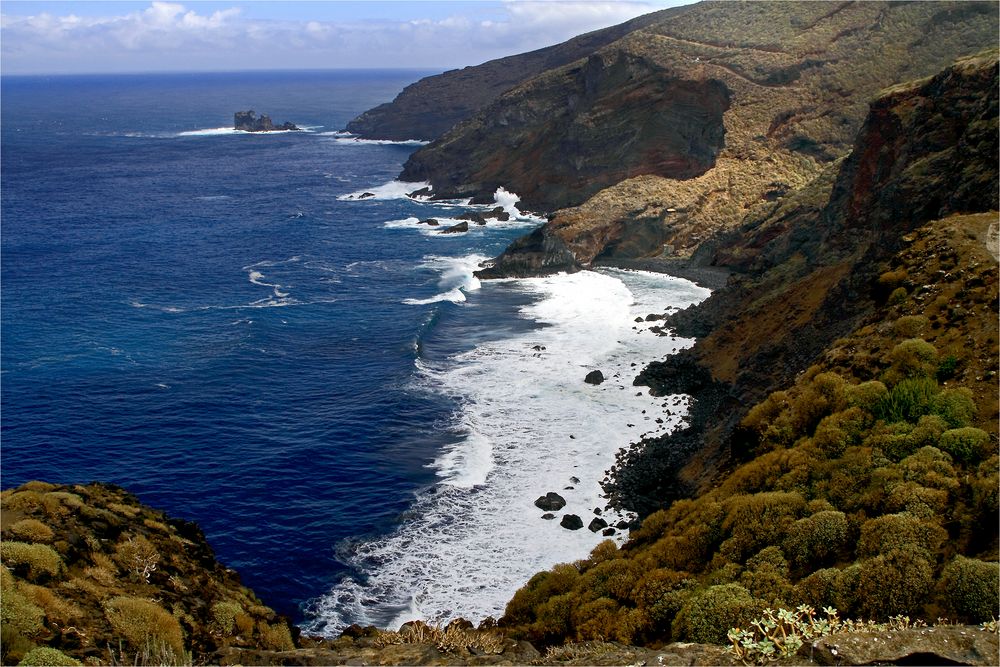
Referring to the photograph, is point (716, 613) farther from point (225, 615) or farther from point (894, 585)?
point (225, 615)

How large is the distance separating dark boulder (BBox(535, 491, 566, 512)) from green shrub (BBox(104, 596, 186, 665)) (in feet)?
68.5

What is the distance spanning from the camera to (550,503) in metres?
36.5

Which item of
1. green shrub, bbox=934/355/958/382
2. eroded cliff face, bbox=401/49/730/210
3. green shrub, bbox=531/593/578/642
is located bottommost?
green shrub, bbox=531/593/578/642

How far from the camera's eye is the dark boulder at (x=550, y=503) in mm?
36438

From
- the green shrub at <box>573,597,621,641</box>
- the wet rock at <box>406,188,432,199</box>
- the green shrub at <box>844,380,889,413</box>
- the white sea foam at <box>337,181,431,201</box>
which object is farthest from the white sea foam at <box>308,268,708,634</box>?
the white sea foam at <box>337,181,431,201</box>

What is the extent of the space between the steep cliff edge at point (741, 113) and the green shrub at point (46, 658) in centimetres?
6807

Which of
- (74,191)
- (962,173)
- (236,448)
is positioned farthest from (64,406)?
(74,191)

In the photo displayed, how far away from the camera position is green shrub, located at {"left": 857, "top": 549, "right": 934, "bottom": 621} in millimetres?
14844

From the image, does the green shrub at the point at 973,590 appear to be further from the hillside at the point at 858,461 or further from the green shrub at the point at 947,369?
the green shrub at the point at 947,369

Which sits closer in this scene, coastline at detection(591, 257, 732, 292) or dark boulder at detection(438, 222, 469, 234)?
coastline at detection(591, 257, 732, 292)

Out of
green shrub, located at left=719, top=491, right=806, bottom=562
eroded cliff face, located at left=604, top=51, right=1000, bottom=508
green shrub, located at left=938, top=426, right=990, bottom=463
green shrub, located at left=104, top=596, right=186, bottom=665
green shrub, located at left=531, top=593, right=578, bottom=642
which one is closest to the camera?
green shrub, located at left=104, top=596, right=186, bottom=665

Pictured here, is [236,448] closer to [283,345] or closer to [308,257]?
[283,345]

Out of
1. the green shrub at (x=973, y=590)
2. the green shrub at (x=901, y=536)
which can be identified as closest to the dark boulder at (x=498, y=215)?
the green shrub at (x=901, y=536)

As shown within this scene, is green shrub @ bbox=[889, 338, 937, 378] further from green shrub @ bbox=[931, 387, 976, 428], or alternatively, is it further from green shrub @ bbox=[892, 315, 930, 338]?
green shrub @ bbox=[931, 387, 976, 428]
